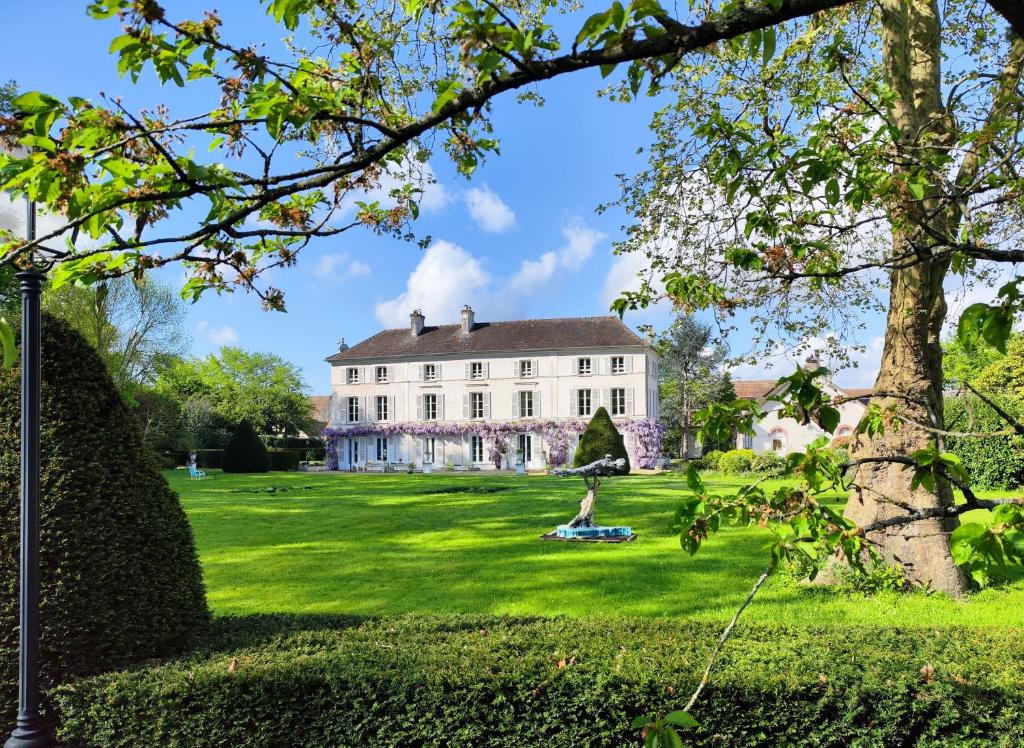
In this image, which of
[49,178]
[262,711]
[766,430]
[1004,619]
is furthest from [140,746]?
[766,430]

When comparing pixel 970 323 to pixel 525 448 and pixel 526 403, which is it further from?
pixel 525 448

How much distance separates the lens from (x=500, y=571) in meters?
9.88

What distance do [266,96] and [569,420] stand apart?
3670 centimetres

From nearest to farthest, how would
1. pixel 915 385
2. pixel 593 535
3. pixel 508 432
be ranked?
pixel 915 385 → pixel 593 535 → pixel 508 432

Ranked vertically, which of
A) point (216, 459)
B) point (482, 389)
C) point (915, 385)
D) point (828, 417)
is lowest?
point (216, 459)

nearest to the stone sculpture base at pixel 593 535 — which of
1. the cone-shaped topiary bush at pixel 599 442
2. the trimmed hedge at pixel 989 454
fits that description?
the trimmed hedge at pixel 989 454

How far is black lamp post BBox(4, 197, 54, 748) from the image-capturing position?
3.78 meters

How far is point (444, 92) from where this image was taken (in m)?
2.44

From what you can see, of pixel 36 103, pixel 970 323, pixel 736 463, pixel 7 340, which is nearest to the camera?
pixel 7 340

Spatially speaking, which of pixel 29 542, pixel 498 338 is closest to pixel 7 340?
pixel 29 542

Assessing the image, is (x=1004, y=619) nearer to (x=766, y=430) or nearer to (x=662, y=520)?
(x=662, y=520)

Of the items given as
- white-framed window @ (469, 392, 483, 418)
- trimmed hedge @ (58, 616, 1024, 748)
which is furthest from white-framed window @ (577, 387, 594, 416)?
trimmed hedge @ (58, 616, 1024, 748)

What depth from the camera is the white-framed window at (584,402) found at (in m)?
38.8

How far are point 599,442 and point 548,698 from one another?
26.5 meters
